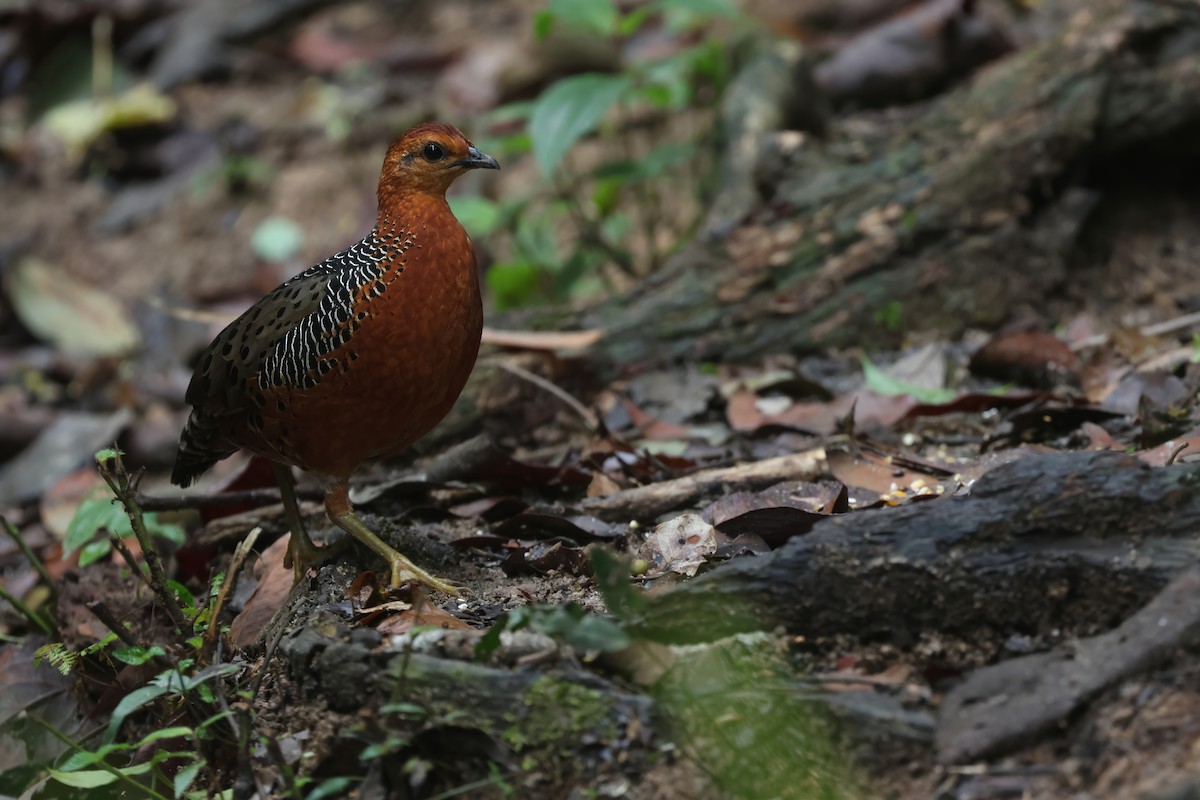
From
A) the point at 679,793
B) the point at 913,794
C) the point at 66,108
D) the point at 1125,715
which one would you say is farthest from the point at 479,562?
the point at 66,108

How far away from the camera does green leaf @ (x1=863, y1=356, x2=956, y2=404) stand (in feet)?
14.5

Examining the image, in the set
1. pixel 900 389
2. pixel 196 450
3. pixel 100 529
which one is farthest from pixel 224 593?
pixel 900 389

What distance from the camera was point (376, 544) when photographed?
12.0ft

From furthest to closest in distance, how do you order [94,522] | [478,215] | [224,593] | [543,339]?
[478,215] → [543,339] → [94,522] → [224,593]

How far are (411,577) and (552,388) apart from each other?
1626 mm

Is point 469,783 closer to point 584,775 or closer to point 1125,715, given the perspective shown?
point 584,775

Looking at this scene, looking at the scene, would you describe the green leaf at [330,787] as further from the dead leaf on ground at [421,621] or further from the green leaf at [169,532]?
the green leaf at [169,532]

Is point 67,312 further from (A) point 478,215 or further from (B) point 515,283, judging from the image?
(A) point 478,215

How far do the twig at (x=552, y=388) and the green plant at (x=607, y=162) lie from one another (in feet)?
2.81

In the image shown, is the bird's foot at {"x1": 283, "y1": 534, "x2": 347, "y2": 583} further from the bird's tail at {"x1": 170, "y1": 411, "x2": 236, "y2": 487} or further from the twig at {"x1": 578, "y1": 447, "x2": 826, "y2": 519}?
the twig at {"x1": 578, "y1": 447, "x2": 826, "y2": 519}

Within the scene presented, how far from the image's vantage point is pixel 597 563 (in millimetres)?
2523

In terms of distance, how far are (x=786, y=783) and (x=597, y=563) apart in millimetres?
575

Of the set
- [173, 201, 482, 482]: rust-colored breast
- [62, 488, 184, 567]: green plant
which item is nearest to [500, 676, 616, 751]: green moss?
[173, 201, 482, 482]: rust-colored breast

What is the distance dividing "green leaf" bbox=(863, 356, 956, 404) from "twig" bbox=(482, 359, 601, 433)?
105 cm
